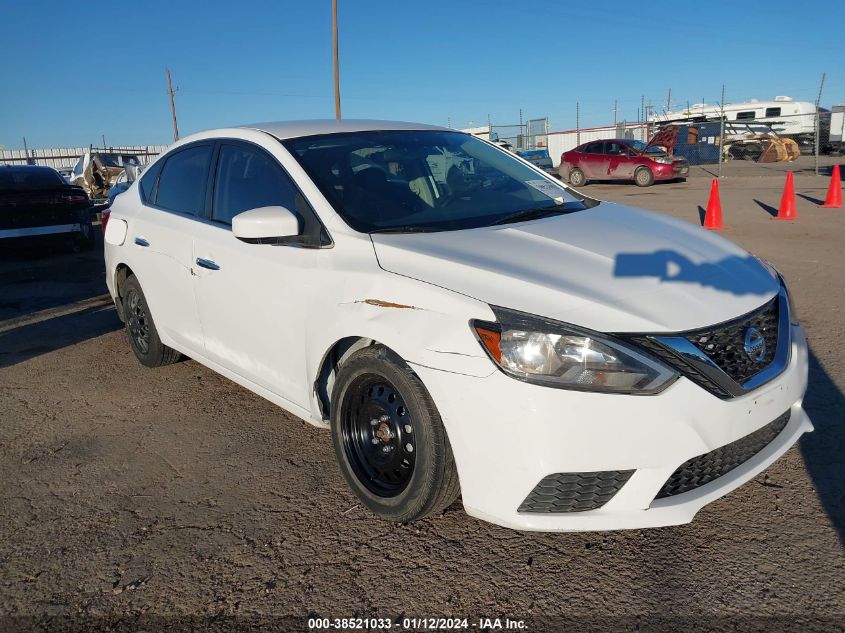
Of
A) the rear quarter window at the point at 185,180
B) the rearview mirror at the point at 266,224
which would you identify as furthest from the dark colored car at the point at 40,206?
the rearview mirror at the point at 266,224

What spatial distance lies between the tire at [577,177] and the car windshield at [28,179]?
17.0m

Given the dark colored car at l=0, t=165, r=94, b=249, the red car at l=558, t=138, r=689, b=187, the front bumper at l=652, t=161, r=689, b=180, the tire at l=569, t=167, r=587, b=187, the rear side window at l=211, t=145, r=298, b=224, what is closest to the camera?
the rear side window at l=211, t=145, r=298, b=224

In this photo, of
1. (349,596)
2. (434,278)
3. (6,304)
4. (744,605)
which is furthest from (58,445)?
(6,304)

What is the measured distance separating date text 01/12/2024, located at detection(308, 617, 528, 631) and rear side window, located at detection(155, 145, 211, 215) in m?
2.55

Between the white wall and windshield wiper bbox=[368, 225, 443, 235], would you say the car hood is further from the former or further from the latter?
the white wall

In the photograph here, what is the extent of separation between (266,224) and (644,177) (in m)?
20.9

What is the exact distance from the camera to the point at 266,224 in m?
3.03

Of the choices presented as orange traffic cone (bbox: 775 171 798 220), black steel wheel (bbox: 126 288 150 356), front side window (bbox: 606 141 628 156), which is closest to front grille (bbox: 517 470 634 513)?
black steel wheel (bbox: 126 288 150 356)

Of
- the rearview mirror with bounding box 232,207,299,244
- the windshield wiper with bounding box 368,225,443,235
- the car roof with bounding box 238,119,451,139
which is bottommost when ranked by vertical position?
the windshield wiper with bounding box 368,225,443,235

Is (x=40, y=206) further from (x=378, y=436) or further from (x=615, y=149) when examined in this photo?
(x=615, y=149)

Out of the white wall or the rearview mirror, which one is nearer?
the rearview mirror

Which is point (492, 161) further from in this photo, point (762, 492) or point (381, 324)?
point (762, 492)

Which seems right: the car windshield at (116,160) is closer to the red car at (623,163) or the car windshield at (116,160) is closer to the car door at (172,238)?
the red car at (623,163)

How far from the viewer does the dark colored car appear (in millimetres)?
10039
